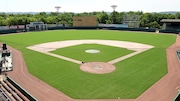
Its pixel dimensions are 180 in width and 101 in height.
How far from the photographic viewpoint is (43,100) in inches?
648

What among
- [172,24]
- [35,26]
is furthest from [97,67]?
[35,26]

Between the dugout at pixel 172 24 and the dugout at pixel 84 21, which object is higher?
the dugout at pixel 84 21

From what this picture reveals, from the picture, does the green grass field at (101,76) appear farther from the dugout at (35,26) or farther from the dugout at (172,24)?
the dugout at (35,26)

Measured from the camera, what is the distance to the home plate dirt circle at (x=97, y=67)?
23.8 meters

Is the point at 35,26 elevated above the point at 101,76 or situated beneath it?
elevated above

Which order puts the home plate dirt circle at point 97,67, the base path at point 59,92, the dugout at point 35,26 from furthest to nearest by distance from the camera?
the dugout at point 35,26, the home plate dirt circle at point 97,67, the base path at point 59,92

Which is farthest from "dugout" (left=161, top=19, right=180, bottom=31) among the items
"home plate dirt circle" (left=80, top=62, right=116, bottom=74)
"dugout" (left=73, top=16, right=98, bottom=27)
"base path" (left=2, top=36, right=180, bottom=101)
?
"home plate dirt circle" (left=80, top=62, right=116, bottom=74)

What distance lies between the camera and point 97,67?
25516 millimetres

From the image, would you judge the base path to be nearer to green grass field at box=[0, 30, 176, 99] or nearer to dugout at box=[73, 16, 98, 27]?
green grass field at box=[0, 30, 176, 99]

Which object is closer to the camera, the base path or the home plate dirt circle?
the base path

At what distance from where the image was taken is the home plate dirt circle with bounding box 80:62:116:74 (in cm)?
2381

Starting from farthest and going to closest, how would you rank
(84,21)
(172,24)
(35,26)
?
(84,21), (35,26), (172,24)

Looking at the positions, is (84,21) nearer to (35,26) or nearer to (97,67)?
(35,26)

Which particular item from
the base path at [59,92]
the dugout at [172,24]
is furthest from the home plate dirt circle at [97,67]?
the dugout at [172,24]
